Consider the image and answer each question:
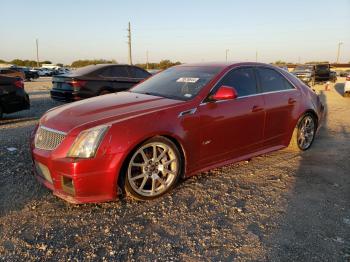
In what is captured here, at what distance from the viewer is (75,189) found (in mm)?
3242

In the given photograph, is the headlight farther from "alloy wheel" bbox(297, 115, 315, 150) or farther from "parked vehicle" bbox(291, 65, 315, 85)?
"parked vehicle" bbox(291, 65, 315, 85)

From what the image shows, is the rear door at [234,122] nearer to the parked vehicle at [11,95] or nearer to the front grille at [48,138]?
the front grille at [48,138]

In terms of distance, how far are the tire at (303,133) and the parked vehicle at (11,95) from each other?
640 centimetres

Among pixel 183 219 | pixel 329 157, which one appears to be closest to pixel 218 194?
pixel 183 219

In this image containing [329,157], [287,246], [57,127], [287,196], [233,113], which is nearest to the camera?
[287,246]

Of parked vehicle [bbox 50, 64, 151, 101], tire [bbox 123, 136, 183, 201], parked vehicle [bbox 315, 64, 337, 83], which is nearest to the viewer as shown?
tire [bbox 123, 136, 183, 201]

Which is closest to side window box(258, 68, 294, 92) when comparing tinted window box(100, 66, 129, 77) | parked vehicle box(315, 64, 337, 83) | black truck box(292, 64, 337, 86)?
tinted window box(100, 66, 129, 77)

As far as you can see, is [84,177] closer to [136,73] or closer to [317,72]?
[136,73]

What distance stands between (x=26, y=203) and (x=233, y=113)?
2.65 meters

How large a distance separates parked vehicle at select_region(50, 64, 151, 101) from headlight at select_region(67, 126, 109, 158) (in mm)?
6659

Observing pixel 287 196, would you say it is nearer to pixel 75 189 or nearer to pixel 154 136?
pixel 154 136

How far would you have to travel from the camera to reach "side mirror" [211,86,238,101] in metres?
4.06

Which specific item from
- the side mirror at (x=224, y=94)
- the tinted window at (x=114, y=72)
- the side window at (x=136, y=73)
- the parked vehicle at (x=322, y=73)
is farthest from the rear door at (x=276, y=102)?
the parked vehicle at (x=322, y=73)

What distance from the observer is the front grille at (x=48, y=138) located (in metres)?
3.41
